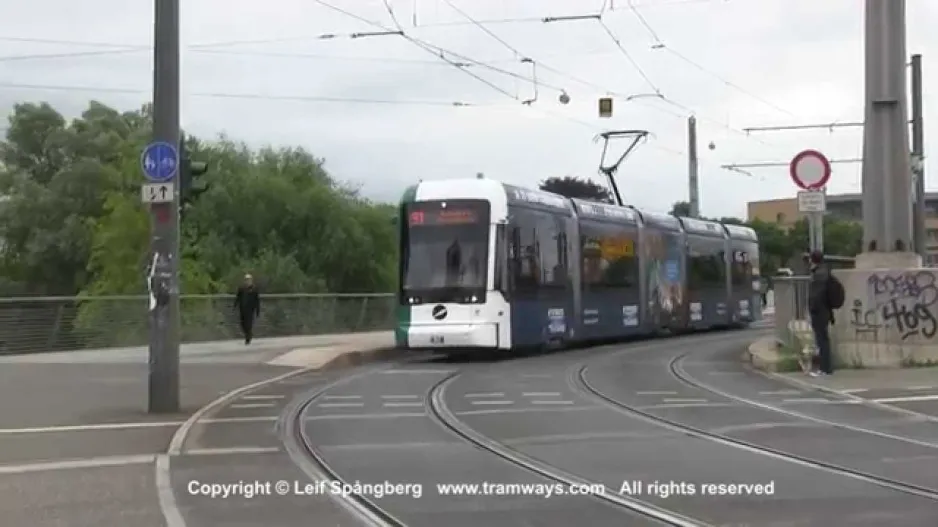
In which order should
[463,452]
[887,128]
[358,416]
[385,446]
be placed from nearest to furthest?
[463,452]
[385,446]
[358,416]
[887,128]

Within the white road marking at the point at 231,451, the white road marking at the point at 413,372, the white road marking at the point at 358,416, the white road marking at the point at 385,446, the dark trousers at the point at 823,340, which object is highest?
the dark trousers at the point at 823,340

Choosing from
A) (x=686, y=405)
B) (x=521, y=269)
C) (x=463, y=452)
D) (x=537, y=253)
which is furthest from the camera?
(x=537, y=253)

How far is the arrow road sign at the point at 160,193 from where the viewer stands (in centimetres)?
1633

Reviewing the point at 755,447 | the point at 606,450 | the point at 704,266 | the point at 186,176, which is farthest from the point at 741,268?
the point at 606,450

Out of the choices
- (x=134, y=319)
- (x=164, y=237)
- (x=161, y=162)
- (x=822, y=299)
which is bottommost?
(x=134, y=319)

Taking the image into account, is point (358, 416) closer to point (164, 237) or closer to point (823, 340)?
point (164, 237)

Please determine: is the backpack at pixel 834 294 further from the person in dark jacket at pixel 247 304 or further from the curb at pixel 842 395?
the person in dark jacket at pixel 247 304

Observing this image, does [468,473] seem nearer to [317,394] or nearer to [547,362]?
[317,394]

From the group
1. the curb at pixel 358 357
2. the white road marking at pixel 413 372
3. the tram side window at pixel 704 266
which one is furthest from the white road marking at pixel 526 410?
the tram side window at pixel 704 266

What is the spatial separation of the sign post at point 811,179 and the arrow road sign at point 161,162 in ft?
29.1

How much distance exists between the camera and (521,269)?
26.3m

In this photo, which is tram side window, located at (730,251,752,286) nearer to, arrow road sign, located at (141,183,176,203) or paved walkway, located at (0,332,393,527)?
paved walkway, located at (0,332,393,527)

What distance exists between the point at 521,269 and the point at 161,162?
11096mm

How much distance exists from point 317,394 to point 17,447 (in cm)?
600
